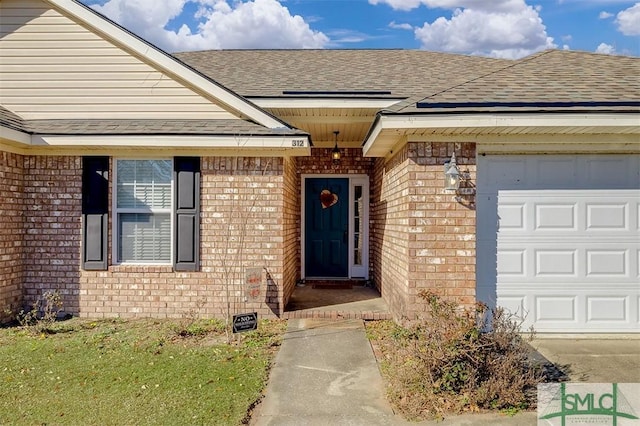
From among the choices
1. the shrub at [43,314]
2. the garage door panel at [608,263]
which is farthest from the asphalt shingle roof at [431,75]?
the shrub at [43,314]

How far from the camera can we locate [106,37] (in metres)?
6.66

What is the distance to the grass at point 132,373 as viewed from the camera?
3.46m

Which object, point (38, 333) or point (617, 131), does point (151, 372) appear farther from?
point (617, 131)

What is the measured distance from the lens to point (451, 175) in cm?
530

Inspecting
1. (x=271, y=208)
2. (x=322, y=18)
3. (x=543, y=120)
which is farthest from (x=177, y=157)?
(x=322, y=18)

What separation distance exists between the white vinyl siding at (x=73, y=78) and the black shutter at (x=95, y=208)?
0.87m

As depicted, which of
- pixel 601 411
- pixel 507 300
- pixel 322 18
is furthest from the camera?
pixel 322 18

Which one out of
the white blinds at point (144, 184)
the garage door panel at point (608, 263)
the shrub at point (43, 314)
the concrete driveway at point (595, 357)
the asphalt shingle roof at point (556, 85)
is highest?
the asphalt shingle roof at point (556, 85)

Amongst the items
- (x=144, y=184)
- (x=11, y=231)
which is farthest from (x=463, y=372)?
(x=11, y=231)

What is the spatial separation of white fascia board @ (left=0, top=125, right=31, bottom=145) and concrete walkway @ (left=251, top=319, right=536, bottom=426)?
474 cm

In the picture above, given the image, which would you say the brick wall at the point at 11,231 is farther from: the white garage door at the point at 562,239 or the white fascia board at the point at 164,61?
the white garage door at the point at 562,239

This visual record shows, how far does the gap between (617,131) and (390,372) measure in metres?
4.23

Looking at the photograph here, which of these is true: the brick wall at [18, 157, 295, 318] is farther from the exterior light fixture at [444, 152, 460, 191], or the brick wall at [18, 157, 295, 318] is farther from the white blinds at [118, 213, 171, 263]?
the exterior light fixture at [444, 152, 460, 191]

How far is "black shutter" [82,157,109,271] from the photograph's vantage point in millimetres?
6500
